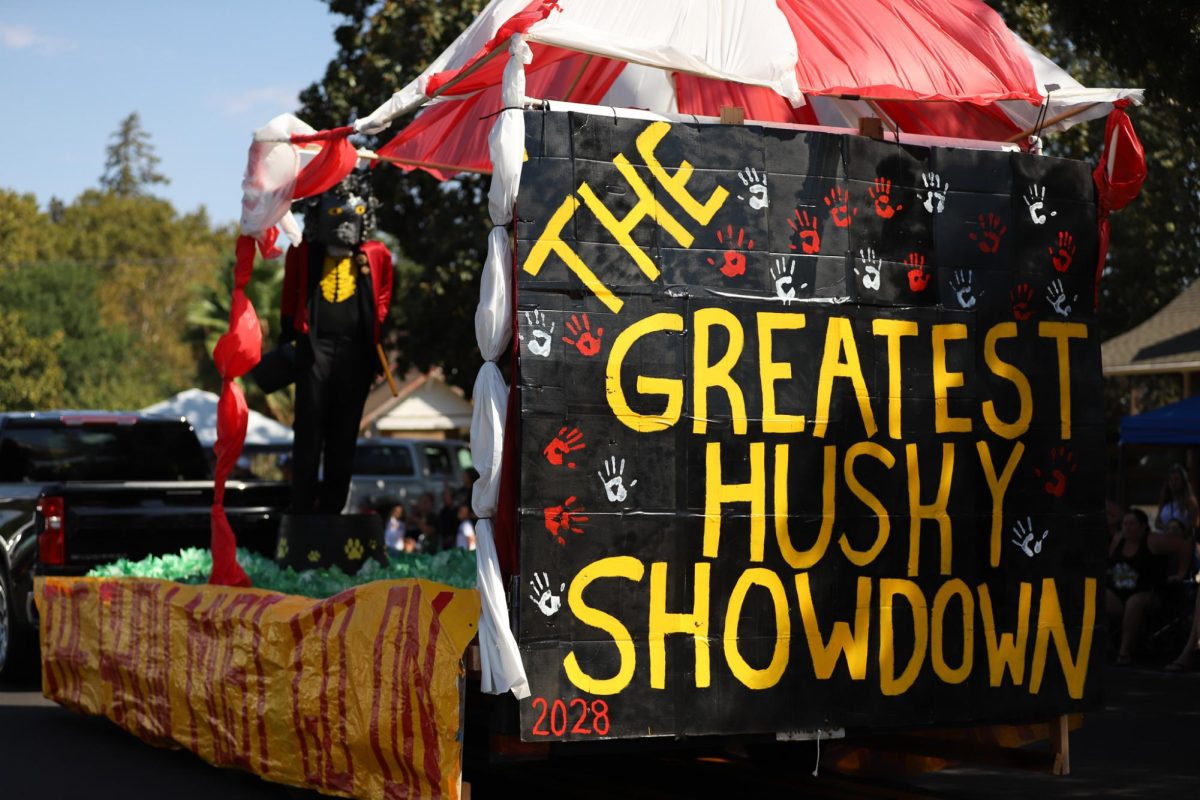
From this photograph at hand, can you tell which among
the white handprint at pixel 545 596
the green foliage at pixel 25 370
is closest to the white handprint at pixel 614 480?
the white handprint at pixel 545 596

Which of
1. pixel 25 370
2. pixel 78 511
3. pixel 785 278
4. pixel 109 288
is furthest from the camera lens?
pixel 109 288

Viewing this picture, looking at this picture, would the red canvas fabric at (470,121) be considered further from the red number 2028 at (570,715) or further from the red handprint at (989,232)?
the red number 2028 at (570,715)

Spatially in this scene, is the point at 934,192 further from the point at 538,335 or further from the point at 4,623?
the point at 4,623

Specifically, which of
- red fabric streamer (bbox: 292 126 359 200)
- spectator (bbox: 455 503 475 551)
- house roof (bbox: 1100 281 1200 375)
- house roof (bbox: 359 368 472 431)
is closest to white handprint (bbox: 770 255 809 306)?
red fabric streamer (bbox: 292 126 359 200)

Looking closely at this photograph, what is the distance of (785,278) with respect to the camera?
248 inches

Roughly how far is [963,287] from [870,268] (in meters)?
0.44

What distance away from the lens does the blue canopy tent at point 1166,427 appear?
1548 cm

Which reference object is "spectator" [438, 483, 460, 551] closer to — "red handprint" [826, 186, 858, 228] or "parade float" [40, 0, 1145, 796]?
"parade float" [40, 0, 1145, 796]

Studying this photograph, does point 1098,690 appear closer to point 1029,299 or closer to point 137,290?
point 1029,299

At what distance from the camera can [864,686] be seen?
638 cm

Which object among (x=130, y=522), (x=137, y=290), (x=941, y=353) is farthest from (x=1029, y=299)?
(x=137, y=290)

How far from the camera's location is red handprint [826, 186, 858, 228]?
21.0 ft

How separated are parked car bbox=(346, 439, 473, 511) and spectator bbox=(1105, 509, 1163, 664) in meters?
14.4

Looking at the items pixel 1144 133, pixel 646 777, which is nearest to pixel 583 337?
pixel 646 777
